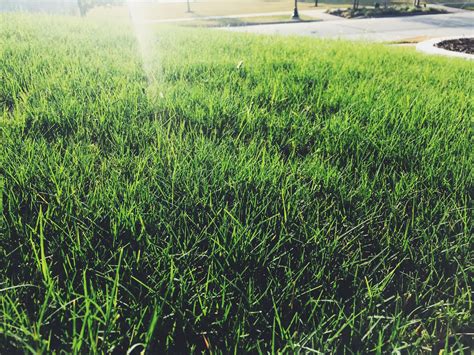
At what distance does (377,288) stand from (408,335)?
0.43ft

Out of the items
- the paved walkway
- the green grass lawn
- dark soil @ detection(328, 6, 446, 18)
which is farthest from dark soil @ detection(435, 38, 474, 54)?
dark soil @ detection(328, 6, 446, 18)

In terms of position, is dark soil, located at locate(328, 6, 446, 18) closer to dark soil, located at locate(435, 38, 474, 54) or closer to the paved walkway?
the paved walkway

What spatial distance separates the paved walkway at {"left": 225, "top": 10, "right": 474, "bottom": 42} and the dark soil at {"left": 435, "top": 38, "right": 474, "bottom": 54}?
20.9ft

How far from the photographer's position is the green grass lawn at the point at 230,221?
2.98ft

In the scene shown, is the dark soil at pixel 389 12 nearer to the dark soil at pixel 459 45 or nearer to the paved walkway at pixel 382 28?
the paved walkway at pixel 382 28

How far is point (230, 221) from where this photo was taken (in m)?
1.25

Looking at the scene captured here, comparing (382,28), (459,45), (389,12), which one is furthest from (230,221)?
(389,12)

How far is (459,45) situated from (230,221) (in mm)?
9355

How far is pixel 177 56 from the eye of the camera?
386 cm

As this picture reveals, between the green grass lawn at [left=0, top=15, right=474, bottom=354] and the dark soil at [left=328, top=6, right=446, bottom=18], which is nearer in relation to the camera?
→ the green grass lawn at [left=0, top=15, right=474, bottom=354]

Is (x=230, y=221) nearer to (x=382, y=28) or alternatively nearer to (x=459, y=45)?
(x=459, y=45)

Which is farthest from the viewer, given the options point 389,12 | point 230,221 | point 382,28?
point 389,12

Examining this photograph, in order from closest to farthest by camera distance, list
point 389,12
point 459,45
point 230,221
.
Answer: point 230,221, point 459,45, point 389,12

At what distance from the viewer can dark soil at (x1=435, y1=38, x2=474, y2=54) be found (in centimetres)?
799
